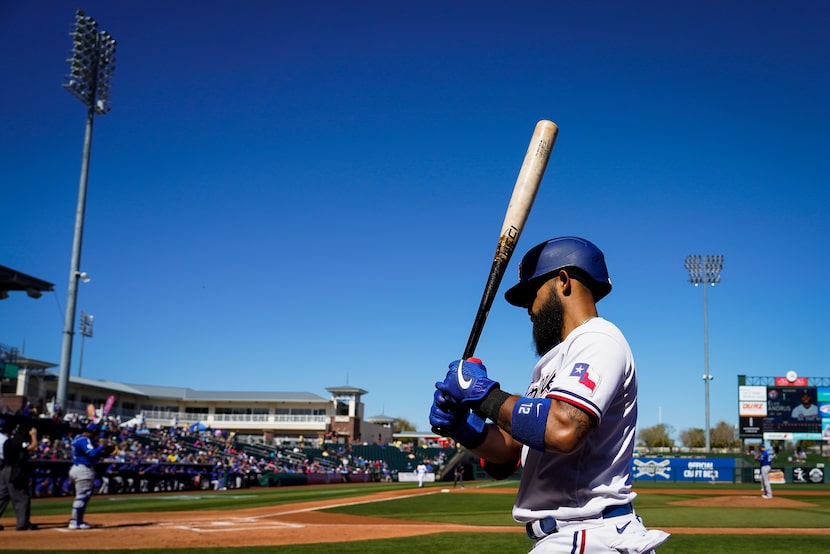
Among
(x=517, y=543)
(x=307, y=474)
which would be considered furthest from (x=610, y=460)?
(x=307, y=474)

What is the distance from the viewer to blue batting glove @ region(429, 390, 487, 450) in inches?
114

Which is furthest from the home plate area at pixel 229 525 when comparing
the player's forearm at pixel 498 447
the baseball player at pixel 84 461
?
the player's forearm at pixel 498 447

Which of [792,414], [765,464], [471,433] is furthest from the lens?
[792,414]

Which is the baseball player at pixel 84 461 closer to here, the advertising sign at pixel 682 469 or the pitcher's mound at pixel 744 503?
the pitcher's mound at pixel 744 503

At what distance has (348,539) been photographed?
11.9 meters

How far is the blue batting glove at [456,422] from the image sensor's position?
2.90m

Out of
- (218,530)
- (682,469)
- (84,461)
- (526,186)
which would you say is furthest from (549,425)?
(682,469)

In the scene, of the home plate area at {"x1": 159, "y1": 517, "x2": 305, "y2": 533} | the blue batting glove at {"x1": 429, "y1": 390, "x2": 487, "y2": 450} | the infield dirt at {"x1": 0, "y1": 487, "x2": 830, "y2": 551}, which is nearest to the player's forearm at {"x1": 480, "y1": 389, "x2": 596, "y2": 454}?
the blue batting glove at {"x1": 429, "y1": 390, "x2": 487, "y2": 450}

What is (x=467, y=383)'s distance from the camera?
2748mm

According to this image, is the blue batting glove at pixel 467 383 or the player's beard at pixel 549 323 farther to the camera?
the player's beard at pixel 549 323

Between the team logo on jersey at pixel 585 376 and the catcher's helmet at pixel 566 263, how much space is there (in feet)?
1.62

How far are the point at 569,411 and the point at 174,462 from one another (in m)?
30.9

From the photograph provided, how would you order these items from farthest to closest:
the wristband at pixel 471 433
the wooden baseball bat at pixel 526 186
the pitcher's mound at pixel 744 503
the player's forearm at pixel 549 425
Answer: the pitcher's mound at pixel 744 503 < the wooden baseball bat at pixel 526 186 < the wristband at pixel 471 433 < the player's forearm at pixel 549 425

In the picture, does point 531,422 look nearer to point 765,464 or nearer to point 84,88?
point 765,464
